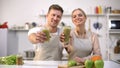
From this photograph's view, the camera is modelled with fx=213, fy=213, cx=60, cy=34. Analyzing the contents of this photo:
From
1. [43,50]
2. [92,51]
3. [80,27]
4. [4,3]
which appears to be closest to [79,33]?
[80,27]

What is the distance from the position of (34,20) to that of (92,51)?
3.11 meters

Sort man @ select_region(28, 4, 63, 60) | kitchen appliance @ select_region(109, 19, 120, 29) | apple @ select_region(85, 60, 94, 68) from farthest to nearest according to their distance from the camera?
kitchen appliance @ select_region(109, 19, 120, 29), man @ select_region(28, 4, 63, 60), apple @ select_region(85, 60, 94, 68)

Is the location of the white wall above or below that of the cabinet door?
above

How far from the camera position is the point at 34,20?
5422 millimetres

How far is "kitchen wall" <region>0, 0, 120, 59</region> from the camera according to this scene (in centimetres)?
530

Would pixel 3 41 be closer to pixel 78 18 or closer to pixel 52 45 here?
pixel 52 45

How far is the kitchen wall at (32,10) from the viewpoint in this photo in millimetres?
5305

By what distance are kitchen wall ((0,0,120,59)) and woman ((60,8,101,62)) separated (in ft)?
9.05

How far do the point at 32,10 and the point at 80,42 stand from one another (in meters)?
3.18

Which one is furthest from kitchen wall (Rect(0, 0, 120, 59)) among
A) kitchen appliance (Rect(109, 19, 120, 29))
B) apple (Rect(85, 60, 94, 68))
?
apple (Rect(85, 60, 94, 68))

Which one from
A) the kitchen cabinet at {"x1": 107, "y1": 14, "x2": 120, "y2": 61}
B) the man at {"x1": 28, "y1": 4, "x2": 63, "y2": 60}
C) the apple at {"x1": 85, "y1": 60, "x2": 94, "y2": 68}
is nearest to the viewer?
the apple at {"x1": 85, "y1": 60, "x2": 94, "y2": 68}

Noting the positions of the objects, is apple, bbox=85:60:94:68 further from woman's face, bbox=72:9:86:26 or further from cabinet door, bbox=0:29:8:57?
cabinet door, bbox=0:29:8:57

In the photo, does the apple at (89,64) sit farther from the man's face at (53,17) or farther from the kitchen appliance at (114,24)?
the kitchen appliance at (114,24)

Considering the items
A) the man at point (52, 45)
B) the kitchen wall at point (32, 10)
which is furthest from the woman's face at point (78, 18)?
the kitchen wall at point (32, 10)
